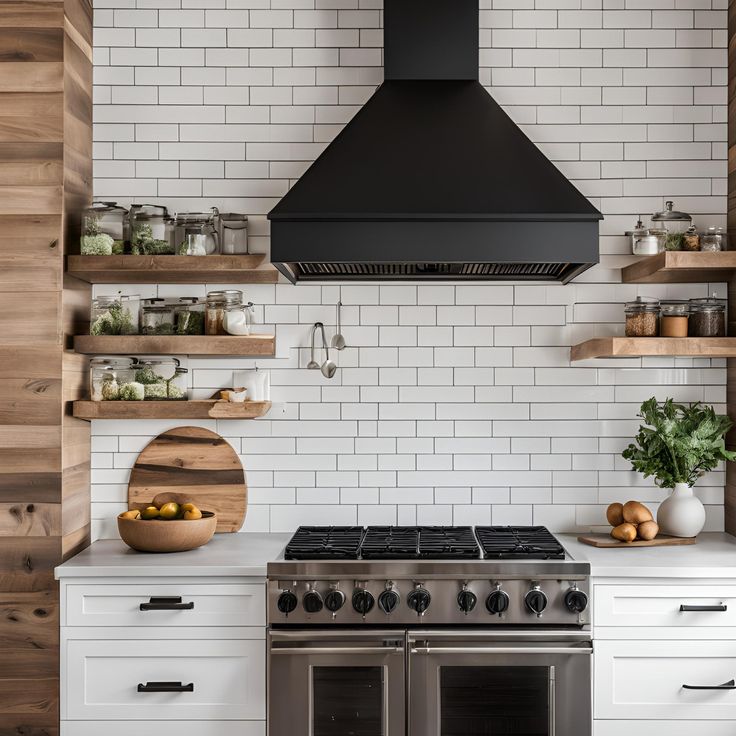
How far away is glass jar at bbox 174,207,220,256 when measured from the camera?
3496mm

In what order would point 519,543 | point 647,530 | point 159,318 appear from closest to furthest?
point 519,543, point 647,530, point 159,318

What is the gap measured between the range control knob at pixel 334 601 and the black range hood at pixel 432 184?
3.98 feet

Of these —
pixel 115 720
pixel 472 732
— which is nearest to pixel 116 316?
pixel 115 720

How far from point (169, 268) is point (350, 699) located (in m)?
1.84

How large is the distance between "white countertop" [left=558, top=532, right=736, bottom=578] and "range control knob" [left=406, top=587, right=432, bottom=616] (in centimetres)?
60

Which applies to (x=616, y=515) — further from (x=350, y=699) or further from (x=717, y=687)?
(x=350, y=699)

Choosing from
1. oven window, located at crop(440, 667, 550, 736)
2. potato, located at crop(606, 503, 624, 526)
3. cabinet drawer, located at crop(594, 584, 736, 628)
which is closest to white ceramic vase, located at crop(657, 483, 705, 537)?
potato, located at crop(606, 503, 624, 526)

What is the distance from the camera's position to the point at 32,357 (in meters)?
3.27

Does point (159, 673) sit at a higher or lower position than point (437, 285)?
lower

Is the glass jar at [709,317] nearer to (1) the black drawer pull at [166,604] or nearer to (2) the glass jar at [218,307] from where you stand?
(2) the glass jar at [218,307]

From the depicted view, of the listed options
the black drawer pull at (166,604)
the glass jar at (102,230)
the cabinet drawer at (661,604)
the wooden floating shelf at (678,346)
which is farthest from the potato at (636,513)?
the glass jar at (102,230)

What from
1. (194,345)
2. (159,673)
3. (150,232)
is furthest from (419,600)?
(150,232)

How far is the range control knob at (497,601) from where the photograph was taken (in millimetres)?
3000

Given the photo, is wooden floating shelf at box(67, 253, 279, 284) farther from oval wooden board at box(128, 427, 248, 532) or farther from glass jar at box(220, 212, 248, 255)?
oval wooden board at box(128, 427, 248, 532)
